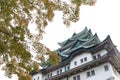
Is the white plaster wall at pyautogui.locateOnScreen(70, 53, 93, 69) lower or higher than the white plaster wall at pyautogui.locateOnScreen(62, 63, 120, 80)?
higher

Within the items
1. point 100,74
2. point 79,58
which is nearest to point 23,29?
point 100,74

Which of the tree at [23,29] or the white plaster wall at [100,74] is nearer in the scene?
the tree at [23,29]

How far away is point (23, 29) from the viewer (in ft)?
21.5

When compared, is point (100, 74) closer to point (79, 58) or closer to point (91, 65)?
point (91, 65)

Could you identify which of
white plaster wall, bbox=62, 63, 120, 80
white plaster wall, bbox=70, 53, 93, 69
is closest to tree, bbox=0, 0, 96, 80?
white plaster wall, bbox=62, 63, 120, 80

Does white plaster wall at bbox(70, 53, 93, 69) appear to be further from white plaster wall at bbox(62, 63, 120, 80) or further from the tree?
the tree

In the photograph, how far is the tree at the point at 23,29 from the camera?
Answer: 6129 millimetres

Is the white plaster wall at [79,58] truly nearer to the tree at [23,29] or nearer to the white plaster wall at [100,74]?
the white plaster wall at [100,74]

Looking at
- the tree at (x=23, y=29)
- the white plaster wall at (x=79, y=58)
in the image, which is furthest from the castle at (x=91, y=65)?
the tree at (x=23, y=29)

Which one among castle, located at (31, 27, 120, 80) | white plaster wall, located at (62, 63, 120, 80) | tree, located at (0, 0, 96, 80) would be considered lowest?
tree, located at (0, 0, 96, 80)

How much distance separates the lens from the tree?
20.1 feet

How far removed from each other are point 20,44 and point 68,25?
204cm

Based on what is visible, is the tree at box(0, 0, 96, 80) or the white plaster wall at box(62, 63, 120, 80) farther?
the white plaster wall at box(62, 63, 120, 80)

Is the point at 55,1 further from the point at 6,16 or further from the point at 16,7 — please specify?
the point at 6,16
